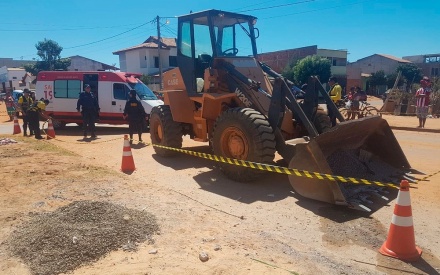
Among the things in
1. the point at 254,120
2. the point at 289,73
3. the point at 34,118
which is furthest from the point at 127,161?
the point at 289,73

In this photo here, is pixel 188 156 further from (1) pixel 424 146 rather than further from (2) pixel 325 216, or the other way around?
(1) pixel 424 146

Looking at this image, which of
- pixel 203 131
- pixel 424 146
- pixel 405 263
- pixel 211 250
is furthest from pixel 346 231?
pixel 424 146

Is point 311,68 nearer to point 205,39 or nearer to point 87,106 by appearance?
point 87,106

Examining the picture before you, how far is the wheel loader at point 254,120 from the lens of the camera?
5.41 m

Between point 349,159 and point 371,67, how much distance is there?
66.7m

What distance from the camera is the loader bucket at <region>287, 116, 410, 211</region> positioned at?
510cm

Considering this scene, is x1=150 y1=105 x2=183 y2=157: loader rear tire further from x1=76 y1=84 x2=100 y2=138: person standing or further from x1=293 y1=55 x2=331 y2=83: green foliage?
x1=293 y1=55 x2=331 y2=83: green foliage

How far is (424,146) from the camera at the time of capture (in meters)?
9.92

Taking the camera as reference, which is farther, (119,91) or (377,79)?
(377,79)

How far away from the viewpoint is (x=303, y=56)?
46938 millimetres

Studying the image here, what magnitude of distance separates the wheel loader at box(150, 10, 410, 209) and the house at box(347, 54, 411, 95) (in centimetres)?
4694

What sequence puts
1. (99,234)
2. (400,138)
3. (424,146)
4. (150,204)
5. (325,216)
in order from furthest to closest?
1. (400,138)
2. (424,146)
3. (150,204)
4. (325,216)
5. (99,234)

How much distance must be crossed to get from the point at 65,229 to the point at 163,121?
16.2ft

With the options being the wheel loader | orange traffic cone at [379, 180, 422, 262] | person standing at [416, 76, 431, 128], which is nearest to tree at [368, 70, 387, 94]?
person standing at [416, 76, 431, 128]
